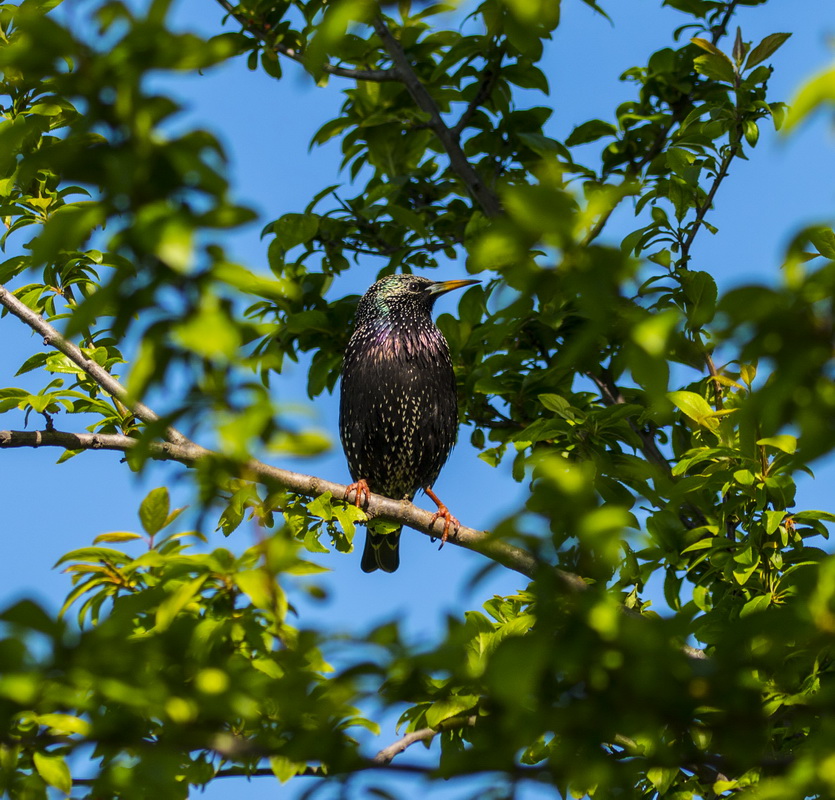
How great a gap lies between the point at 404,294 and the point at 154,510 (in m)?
3.74

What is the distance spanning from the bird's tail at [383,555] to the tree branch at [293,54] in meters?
2.82

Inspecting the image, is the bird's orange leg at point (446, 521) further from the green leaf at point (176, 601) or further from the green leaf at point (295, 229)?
the green leaf at point (176, 601)

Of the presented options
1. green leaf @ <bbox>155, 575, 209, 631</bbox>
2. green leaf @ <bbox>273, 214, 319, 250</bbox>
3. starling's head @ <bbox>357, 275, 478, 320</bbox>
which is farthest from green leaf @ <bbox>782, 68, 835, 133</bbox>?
starling's head @ <bbox>357, 275, 478, 320</bbox>

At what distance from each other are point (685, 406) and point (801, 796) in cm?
229

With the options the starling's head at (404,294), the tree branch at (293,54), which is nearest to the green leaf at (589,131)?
the tree branch at (293,54)

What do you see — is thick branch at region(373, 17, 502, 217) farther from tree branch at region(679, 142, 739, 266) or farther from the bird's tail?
the bird's tail

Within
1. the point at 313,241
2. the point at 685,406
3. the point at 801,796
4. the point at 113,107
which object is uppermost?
the point at 313,241

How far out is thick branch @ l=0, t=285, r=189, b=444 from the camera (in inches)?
144

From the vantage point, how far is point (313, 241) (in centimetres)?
516

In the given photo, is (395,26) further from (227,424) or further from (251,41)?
(227,424)

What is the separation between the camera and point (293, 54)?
5.09 meters

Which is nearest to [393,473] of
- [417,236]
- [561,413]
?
[417,236]

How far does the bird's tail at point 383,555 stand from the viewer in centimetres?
638

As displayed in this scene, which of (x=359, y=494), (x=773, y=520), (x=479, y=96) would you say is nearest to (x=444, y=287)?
(x=479, y=96)
